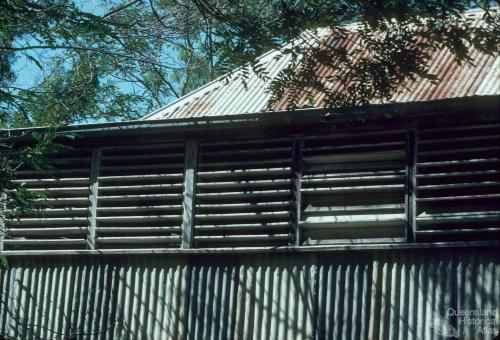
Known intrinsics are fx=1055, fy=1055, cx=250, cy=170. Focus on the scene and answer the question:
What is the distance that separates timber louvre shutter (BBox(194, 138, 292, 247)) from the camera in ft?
43.5

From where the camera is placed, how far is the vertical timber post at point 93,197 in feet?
47.0

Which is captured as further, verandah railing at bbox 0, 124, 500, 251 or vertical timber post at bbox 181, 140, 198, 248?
vertical timber post at bbox 181, 140, 198, 248

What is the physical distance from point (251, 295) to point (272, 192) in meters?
1.32

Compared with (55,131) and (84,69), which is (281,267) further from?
(84,69)

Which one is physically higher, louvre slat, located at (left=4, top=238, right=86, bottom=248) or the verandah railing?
the verandah railing

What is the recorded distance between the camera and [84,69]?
93.7ft

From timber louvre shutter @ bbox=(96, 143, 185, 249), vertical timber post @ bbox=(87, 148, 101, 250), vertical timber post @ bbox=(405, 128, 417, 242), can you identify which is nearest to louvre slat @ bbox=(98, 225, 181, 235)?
timber louvre shutter @ bbox=(96, 143, 185, 249)

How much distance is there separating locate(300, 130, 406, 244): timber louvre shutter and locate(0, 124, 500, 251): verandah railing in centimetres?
1

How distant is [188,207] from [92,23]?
268 cm

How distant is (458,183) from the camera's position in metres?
12.2

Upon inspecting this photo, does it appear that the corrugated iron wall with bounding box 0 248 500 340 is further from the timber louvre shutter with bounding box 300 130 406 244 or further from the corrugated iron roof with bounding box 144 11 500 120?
the corrugated iron roof with bounding box 144 11 500 120

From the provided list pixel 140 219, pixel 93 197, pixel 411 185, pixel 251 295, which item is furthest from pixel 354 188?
pixel 93 197

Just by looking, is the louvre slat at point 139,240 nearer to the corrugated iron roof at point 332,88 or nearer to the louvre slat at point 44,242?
the louvre slat at point 44,242

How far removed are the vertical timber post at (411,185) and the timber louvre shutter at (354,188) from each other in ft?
0.25
